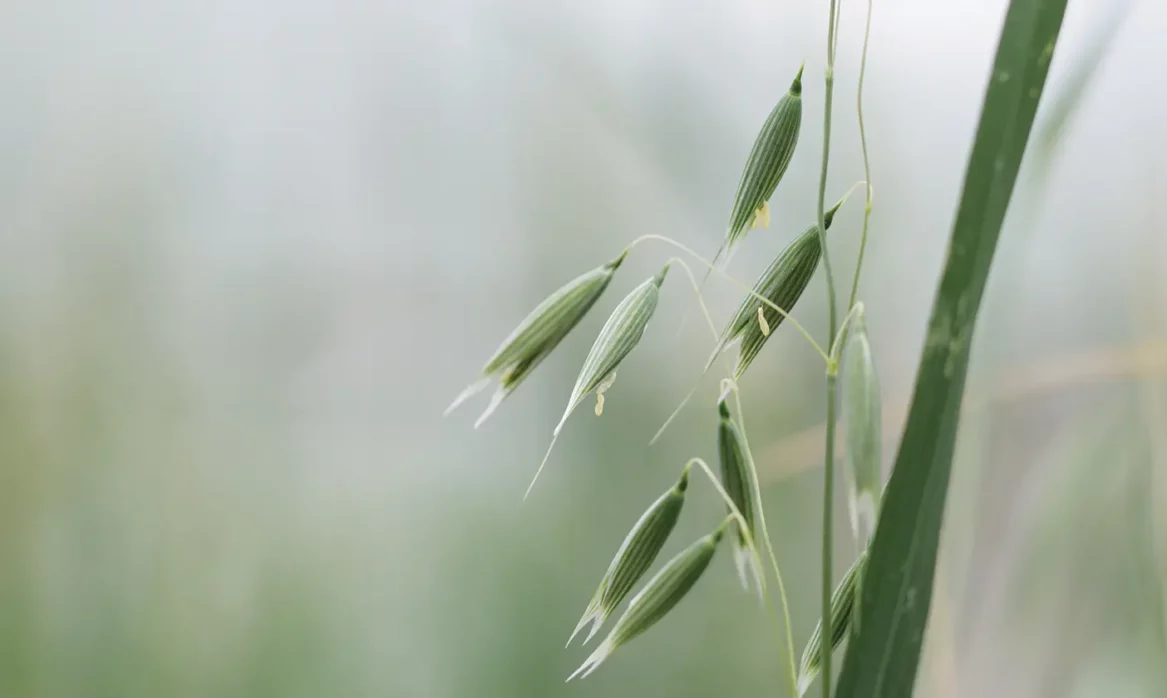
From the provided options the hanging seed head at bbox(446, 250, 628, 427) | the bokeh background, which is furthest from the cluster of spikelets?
the bokeh background

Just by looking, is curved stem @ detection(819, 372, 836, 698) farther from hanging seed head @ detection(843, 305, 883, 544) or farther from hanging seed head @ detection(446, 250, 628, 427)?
hanging seed head @ detection(446, 250, 628, 427)

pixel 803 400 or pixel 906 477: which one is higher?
pixel 906 477

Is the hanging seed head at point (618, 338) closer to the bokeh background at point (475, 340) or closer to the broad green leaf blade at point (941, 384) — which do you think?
the broad green leaf blade at point (941, 384)

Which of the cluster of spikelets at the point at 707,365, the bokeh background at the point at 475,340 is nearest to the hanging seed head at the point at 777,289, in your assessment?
the cluster of spikelets at the point at 707,365

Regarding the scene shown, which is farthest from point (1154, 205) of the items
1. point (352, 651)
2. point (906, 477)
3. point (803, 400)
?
point (352, 651)

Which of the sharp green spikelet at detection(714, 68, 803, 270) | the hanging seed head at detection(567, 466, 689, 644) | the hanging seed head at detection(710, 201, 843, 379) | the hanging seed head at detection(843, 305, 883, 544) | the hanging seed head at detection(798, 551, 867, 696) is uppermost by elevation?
the sharp green spikelet at detection(714, 68, 803, 270)

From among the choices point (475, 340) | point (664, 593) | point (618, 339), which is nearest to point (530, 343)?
point (618, 339)

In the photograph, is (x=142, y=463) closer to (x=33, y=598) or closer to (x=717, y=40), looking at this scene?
(x=33, y=598)
